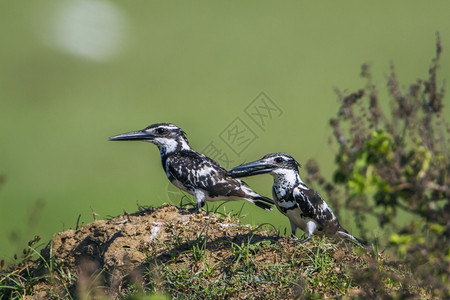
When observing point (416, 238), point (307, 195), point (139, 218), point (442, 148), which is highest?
point (442, 148)

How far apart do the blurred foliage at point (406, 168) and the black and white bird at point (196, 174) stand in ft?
12.9

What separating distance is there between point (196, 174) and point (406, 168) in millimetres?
4513

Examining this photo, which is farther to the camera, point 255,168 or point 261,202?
point 261,202

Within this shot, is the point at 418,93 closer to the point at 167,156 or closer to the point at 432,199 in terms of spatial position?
the point at 432,199

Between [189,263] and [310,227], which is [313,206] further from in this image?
[189,263]

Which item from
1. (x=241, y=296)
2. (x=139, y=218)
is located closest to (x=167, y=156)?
(x=139, y=218)

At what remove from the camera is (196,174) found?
808 cm

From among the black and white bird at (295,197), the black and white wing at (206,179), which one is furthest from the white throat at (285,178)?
the black and white wing at (206,179)

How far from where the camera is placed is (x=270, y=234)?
6.96 m

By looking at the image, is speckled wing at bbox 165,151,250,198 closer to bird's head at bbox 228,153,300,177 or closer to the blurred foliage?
bird's head at bbox 228,153,300,177

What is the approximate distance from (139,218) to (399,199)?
376 cm

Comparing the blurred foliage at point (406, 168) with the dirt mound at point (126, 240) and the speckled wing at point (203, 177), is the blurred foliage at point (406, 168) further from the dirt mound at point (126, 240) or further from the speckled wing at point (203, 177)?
the speckled wing at point (203, 177)

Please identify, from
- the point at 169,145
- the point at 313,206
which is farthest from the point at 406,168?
the point at 169,145

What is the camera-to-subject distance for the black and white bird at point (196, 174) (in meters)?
8.08
